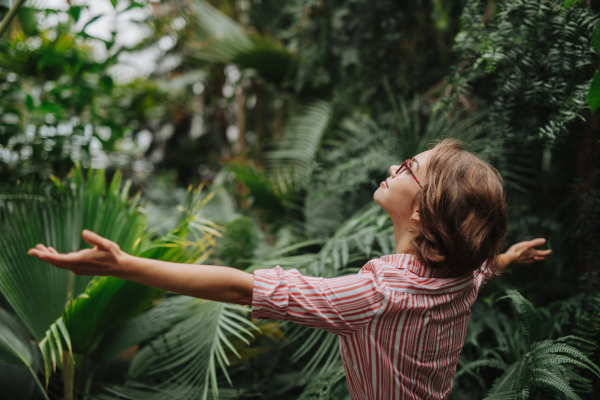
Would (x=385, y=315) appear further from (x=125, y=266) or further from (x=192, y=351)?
(x=192, y=351)

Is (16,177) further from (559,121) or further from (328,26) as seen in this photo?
(559,121)

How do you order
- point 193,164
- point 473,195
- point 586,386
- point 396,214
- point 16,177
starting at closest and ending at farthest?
point 473,195 < point 396,214 < point 586,386 < point 16,177 < point 193,164

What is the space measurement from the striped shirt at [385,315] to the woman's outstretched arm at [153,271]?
47 mm

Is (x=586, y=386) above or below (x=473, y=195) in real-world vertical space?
below

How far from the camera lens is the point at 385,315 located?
74cm

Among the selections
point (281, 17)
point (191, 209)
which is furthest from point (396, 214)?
point (281, 17)

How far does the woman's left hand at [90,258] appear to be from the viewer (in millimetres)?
632

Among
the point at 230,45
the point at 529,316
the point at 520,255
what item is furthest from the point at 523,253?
the point at 230,45

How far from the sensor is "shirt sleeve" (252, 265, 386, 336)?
69cm

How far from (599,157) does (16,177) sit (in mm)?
2703

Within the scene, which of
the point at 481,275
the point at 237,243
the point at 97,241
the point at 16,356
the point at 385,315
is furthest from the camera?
the point at 237,243

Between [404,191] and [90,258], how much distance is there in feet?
2.16

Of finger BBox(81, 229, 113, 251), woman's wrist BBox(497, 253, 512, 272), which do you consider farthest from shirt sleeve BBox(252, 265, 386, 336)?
woman's wrist BBox(497, 253, 512, 272)

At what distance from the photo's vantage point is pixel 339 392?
1.33m
